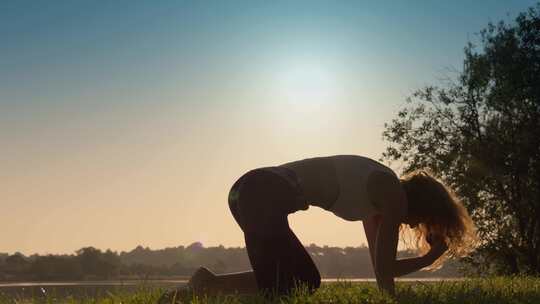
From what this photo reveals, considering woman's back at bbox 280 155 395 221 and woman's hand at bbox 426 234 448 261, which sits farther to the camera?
woman's hand at bbox 426 234 448 261

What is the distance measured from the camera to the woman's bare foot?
5994 millimetres

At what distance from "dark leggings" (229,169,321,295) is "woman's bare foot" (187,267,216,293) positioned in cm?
46

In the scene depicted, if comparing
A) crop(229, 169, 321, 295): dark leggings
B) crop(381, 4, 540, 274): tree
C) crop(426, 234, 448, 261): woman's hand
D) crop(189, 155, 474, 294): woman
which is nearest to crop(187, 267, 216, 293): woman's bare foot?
crop(189, 155, 474, 294): woman

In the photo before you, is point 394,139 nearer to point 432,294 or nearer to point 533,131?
point 533,131

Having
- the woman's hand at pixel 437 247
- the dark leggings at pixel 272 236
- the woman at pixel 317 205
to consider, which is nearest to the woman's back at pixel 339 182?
the woman at pixel 317 205

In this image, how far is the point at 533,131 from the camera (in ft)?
83.3

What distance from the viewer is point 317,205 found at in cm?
650

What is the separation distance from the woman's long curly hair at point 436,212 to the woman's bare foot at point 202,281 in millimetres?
2297

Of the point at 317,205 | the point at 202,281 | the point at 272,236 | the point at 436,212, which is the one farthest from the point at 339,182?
the point at 202,281

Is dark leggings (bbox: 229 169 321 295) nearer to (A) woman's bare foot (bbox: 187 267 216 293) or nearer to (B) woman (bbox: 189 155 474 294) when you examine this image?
(B) woman (bbox: 189 155 474 294)

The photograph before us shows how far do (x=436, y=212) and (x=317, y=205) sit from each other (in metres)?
1.38

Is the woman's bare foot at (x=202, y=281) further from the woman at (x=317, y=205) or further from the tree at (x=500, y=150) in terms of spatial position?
the tree at (x=500, y=150)

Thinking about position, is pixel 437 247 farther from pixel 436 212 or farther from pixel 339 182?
pixel 339 182

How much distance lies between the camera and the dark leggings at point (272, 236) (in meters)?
5.86
